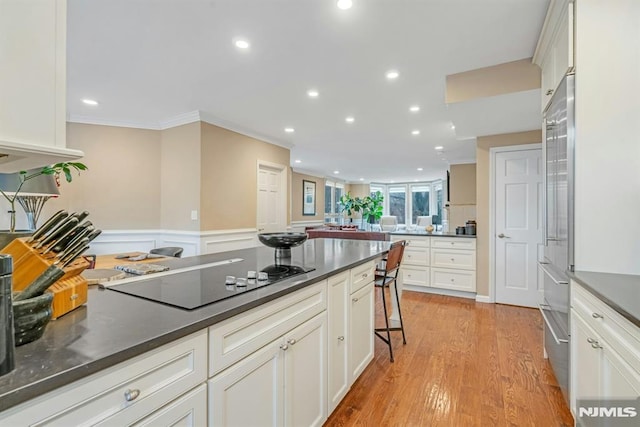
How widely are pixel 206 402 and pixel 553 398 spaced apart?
221 cm

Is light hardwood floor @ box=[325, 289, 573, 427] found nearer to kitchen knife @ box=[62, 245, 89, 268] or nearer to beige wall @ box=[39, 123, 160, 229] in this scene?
kitchen knife @ box=[62, 245, 89, 268]

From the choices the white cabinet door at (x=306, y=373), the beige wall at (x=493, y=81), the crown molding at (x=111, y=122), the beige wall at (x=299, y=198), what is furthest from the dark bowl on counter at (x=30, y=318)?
the beige wall at (x=299, y=198)

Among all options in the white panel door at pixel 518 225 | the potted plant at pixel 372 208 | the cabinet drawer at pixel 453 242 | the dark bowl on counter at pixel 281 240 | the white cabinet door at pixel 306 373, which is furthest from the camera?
the potted plant at pixel 372 208

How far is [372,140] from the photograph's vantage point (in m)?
5.36

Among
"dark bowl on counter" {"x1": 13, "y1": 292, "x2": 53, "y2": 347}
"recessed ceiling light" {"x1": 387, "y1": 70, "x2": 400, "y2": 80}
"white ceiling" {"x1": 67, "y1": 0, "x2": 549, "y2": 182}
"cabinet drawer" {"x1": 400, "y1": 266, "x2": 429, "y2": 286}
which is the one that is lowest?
"cabinet drawer" {"x1": 400, "y1": 266, "x2": 429, "y2": 286}

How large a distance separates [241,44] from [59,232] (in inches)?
77.0

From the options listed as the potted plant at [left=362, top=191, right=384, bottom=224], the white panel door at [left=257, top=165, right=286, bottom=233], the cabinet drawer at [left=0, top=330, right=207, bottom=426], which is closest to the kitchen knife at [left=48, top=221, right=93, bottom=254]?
the cabinet drawer at [left=0, top=330, right=207, bottom=426]

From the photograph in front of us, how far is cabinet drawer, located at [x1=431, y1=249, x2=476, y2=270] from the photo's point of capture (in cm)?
418

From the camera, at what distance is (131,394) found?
72 centimetres

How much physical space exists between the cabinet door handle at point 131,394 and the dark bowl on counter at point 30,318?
10.4 inches

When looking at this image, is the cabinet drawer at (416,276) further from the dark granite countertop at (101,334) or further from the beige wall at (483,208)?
the dark granite countertop at (101,334)

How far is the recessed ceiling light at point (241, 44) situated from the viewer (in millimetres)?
2260

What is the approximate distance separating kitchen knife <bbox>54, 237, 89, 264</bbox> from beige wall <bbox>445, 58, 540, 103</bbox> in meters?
2.96

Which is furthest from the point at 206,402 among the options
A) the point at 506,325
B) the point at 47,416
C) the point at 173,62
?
the point at 506,325
